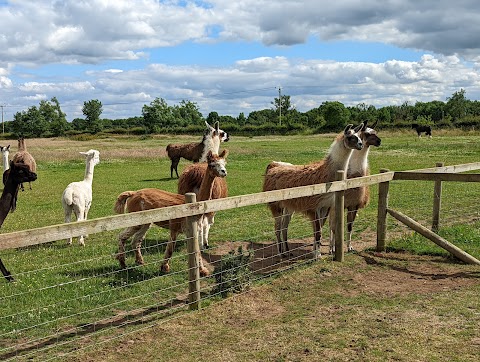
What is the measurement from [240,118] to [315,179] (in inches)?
4101

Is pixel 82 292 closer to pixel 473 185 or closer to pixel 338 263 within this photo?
pixel 338 263

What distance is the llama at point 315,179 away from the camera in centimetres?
808

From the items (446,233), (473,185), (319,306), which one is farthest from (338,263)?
(473,185)

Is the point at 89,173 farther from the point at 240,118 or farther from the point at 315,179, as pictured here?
the point at 240,118

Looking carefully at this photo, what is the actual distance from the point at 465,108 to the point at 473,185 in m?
78.1

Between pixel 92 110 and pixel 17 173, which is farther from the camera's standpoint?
pixel 92 110

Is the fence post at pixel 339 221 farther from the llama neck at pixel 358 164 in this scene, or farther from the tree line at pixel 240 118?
the tree line at pixel 240 118

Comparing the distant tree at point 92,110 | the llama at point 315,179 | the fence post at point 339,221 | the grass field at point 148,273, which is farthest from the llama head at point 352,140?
the distant tree at point 92,110

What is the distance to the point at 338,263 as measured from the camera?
745 centimetres

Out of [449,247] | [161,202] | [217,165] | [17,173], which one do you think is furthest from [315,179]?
[17,173]

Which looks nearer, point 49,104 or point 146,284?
point 146,284

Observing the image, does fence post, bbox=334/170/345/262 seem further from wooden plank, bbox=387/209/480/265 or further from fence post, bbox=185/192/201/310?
fence post, bbox=185/192/201/310

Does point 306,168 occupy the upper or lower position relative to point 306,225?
upper

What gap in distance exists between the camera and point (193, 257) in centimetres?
565
